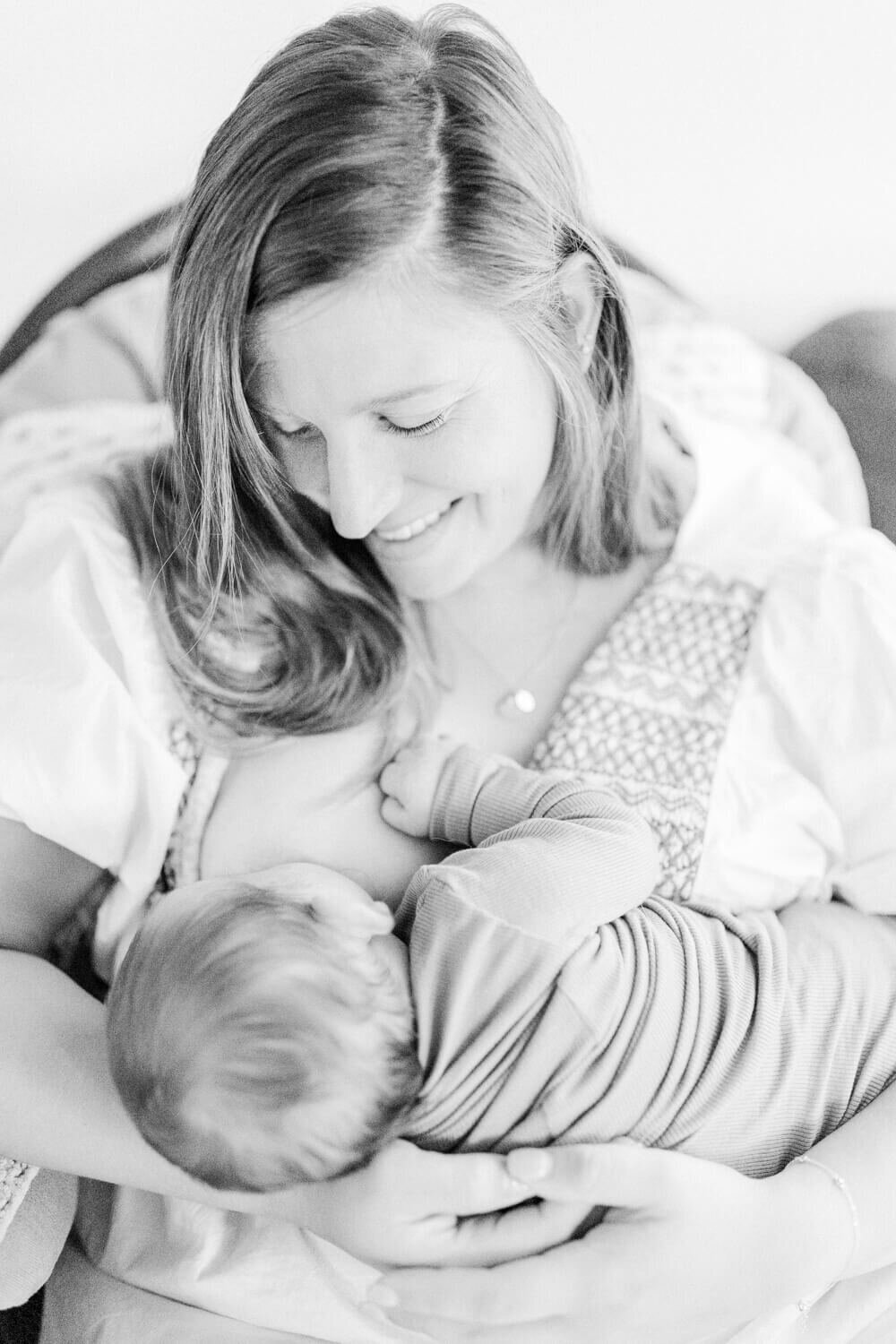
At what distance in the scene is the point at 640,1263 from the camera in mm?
1006

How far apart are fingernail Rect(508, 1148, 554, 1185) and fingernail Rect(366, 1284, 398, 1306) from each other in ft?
0.49

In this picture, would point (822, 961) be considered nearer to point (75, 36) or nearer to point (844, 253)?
point (844, 253)

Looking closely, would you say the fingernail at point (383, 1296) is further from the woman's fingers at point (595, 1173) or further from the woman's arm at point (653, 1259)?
the woman's fingers at point (595, 1173)


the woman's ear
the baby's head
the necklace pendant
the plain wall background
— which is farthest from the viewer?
the plain wall background

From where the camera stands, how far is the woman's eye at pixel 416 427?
3.49 feet

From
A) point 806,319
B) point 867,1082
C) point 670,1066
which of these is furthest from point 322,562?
point 806,319

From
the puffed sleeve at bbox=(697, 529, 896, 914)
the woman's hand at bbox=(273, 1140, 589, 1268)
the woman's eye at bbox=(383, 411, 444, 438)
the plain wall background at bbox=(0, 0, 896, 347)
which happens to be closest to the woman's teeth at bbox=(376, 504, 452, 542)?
the woman's eye at bbox=(383, 411, 444, 438)

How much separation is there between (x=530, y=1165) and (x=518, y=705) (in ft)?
1.53

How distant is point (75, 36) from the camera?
1.75 meters

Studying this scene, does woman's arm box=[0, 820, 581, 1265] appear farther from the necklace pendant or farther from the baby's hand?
the necklace pendant

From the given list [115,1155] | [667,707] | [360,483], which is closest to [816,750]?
[667,707]

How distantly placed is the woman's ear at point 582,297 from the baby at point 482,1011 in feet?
1.36

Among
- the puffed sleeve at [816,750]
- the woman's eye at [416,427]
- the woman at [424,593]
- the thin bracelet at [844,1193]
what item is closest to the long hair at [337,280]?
the woman at [424,593]

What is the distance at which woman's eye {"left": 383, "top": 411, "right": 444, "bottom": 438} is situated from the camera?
106 cm
